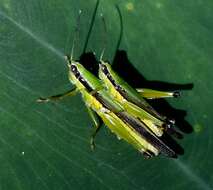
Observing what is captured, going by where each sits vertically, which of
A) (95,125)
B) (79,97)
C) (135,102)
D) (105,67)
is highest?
(105,67)

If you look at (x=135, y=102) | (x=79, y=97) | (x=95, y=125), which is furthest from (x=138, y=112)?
(x=79, y=97)

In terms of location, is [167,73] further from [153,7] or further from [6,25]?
[6,25]

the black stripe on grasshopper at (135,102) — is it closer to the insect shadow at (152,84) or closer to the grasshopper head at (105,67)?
the grasshopper head at (105,67)

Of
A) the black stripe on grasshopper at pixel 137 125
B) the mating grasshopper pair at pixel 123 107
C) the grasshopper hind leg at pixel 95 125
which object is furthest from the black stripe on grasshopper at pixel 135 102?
the grasshopper hind leg at pixel 95 125

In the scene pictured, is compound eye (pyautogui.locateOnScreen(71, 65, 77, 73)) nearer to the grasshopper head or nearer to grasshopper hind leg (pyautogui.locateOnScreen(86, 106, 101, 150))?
the grasshopper head

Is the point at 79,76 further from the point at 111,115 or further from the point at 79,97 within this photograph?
the point at 111,115

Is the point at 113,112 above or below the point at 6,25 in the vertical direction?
below

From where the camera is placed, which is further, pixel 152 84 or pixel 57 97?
pixel 152 84

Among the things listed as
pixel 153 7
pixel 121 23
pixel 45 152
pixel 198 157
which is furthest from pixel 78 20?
pixel 198 157
